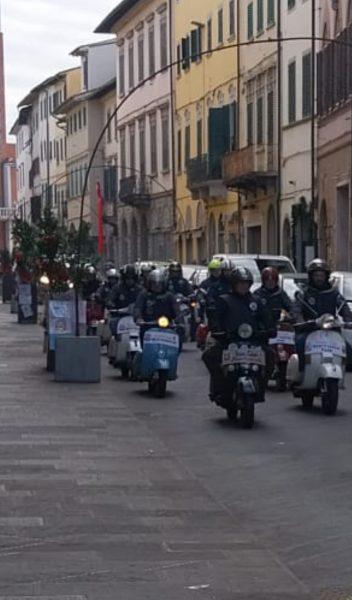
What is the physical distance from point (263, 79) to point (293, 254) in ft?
23.9

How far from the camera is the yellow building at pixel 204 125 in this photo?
52500 millimetres

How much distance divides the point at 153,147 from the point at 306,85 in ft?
81.8

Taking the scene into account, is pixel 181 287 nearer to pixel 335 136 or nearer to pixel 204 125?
pixel 335 136

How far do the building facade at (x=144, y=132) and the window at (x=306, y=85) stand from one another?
20527 mm

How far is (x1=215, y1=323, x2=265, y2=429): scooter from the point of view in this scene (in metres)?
15.1

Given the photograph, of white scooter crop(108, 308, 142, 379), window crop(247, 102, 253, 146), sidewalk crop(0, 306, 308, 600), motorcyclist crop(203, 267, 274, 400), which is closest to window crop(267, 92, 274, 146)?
window crop(247, 102, 253, 146)

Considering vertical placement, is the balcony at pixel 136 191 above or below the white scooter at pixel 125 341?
above

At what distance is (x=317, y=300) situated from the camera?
663 inches

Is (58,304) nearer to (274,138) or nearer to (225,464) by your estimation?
(225,464)

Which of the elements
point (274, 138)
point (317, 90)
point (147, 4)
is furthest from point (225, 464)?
point (147, 4)

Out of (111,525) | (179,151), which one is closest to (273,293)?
(111,525)

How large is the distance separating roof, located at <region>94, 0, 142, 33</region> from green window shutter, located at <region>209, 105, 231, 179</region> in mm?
14497

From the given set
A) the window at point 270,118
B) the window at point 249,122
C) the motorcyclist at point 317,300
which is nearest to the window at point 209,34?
the window at point 249,122

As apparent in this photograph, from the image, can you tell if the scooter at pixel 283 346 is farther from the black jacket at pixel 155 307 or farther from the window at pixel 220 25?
the window at pixel 220 25
